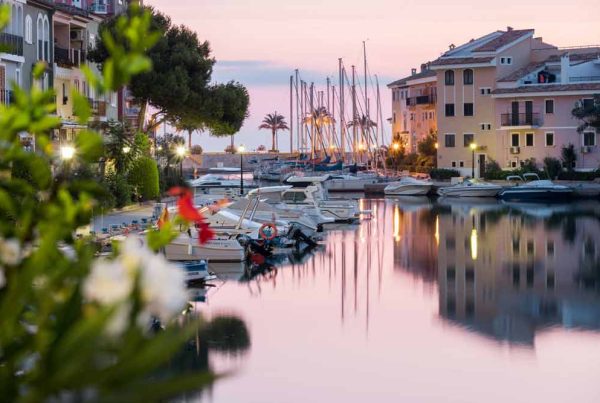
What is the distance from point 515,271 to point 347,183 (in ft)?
148

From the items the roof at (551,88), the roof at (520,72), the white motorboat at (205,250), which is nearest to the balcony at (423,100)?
the roof at (520,72)

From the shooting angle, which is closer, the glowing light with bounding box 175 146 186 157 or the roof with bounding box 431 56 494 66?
the glowing light with bounding box 175 146 186 157

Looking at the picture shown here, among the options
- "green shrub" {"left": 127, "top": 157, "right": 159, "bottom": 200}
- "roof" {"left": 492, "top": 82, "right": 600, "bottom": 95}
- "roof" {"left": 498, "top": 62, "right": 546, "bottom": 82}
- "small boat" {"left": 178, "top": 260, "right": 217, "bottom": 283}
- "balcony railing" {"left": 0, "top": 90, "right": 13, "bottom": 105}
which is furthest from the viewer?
"roof" {"left": 498, "top": 62, "right": 546, "bottom": 82}

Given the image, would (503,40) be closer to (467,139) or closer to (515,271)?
(467,139)

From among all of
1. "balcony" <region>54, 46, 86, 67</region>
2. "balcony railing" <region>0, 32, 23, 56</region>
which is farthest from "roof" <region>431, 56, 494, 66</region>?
"balcony railing" <region>0, 32, 23, 56</region>

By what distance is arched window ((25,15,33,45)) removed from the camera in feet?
148

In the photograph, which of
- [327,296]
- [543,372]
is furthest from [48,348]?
[327,296]

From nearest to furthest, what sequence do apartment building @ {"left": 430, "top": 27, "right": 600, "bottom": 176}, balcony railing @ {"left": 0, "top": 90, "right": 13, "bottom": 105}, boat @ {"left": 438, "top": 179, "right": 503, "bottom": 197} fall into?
balcony railing @ {"left": 0, "top": 90, "right": 13, "bottom": 105}, boat @ {"left": 438, "top": 179, "right": 503, "bottom": 197}, apartment building @ {"left": 430, "top": 27, "right": 600, "bottom": 176}

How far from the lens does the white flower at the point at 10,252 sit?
439 centimetres

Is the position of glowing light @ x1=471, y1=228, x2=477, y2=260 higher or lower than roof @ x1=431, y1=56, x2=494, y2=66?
lower

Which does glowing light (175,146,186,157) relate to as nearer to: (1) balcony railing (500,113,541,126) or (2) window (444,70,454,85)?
(1) balcony railing (500,113,541,126)

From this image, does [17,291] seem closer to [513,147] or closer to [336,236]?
[336,236]

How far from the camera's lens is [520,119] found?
80.9m

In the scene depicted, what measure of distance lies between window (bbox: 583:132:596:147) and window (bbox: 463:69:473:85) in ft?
29.6
